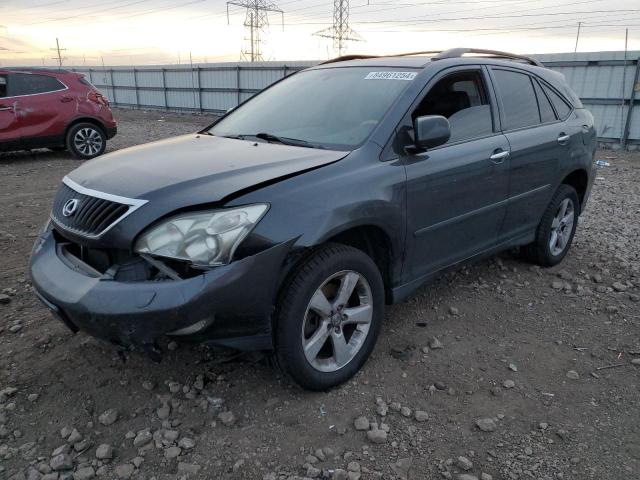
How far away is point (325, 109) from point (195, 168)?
1074 millimetres

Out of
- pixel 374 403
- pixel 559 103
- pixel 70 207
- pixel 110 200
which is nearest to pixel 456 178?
pixel 374 403

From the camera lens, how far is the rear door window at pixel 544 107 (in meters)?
4.23

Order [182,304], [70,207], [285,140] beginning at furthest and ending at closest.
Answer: [285,140] → [70,207] → [182,304]

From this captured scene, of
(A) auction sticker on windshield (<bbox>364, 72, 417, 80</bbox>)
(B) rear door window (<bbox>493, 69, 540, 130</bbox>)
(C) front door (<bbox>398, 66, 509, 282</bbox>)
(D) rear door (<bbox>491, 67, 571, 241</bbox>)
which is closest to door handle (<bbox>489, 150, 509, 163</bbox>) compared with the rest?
(C) front door (<bbox>398, 66, 509, 282</bbox>)

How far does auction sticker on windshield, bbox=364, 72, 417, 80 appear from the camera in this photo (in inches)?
128

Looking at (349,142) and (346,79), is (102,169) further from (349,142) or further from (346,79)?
(346,79)

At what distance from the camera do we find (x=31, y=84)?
31.1ft

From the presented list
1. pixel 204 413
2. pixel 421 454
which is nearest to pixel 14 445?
pixel 204 413

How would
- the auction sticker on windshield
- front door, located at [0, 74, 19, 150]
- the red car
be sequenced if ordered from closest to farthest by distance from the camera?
the auction sticker on windshield, front door, located at [0, 74, 19, 150], the red car

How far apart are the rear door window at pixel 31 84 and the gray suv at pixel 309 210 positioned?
24.1 ft

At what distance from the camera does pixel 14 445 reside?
7.89 ft

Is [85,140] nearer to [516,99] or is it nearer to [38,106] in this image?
[38,106]

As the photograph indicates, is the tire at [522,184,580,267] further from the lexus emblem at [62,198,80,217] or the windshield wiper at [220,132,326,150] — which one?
the lexus emblem at [62,198,80,217]

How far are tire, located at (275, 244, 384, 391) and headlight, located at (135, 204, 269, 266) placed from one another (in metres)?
0.37
